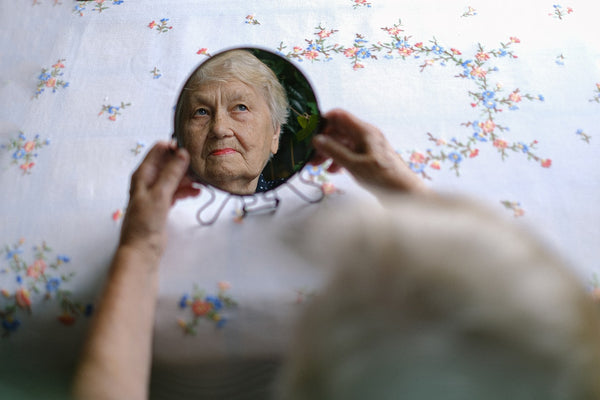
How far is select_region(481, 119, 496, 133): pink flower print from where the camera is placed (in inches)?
26.7

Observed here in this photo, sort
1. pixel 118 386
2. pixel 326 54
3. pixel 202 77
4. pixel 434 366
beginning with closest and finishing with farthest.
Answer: pixel 434 366, pixel 118 386, pixel 202 77, pixel 326 54

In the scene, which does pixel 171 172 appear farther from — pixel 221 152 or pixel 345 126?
pixel 345 126

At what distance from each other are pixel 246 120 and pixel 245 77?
7 centimetres

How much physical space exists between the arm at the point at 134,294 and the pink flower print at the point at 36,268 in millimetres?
124

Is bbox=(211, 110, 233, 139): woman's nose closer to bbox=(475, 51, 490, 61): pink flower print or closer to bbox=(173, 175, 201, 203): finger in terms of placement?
bbox=(173, 175, 201, 203): finger

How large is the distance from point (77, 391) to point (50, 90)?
0.52 m

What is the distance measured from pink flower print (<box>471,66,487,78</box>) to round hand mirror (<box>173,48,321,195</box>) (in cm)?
30

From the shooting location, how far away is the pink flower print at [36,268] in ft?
1.91

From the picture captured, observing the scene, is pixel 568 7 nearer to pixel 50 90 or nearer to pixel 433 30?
pixel 433 30

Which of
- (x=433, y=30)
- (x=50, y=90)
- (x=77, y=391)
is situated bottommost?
(x=77, y=391)

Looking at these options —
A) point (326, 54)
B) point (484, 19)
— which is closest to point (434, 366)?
point (326, 54)

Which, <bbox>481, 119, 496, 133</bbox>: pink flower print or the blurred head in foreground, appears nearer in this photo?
the blurred head in foreground

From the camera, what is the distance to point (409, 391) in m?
0.32

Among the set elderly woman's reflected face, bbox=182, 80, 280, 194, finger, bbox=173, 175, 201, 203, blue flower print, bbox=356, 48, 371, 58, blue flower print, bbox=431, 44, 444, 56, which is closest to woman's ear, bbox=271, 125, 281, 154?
elderly woman's reflected face, bbox=182, 80, 280, 194
